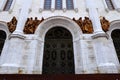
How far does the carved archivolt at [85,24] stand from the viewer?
1103cm

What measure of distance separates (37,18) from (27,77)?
5488 mm

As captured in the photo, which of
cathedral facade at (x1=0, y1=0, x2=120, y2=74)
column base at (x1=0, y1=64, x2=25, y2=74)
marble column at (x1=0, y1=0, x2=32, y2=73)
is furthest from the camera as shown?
cathedral facade at (x1=0, y1=0, x2=120, y2=74)

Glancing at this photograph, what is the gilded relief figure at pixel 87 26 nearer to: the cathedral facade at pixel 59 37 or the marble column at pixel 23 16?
the cathedral facade at pixel 59 37

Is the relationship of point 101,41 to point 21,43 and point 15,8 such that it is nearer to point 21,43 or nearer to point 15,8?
point 21,43

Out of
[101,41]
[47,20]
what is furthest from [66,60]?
[47,20]

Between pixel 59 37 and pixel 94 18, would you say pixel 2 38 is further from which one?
pixel 94 18

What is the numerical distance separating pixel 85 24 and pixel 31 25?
3905mm

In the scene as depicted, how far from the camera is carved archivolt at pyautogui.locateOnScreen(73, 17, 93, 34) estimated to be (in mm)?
11031

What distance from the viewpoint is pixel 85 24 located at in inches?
445

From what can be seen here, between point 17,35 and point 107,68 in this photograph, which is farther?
point 17,35

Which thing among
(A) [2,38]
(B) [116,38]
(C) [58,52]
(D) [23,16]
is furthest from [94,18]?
(A) [2,38]

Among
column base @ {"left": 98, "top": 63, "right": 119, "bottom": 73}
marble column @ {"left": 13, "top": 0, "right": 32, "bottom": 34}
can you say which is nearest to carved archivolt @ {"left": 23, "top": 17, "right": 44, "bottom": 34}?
marble column @ {"left": 13, "top": 0, "right": 32, "bottom": 34}

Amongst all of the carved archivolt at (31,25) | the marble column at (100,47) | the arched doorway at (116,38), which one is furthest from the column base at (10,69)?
the arched doorway at (116,38)

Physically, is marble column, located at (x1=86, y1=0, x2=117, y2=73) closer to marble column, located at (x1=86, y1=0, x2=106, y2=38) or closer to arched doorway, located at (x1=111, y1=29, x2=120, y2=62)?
marble column, located at (x1=86, y1=0, x2=106, y2=38)
